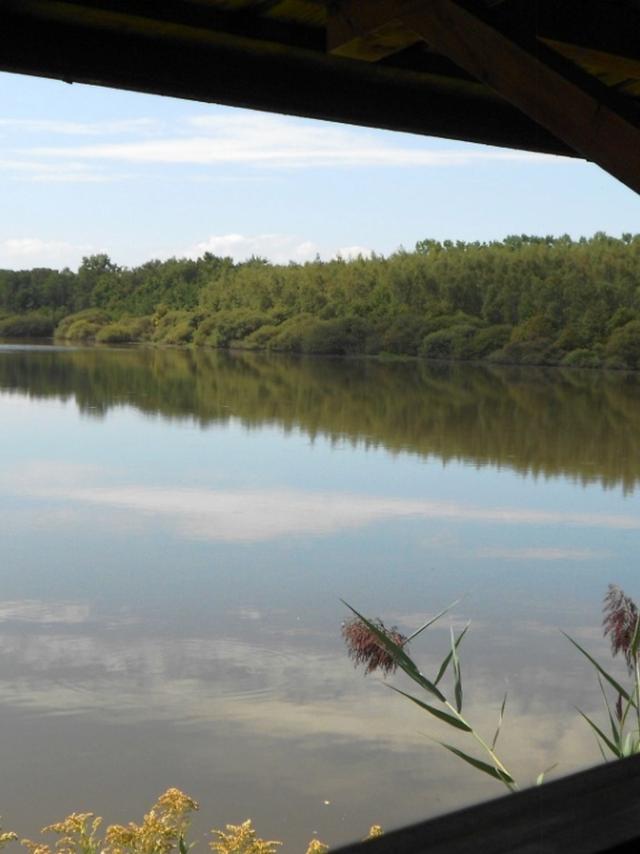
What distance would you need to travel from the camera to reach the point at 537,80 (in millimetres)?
1686

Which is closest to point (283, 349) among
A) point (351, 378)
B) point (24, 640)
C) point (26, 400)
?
point (351, 378)

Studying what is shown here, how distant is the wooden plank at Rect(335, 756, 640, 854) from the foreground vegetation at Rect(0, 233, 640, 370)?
27.7 meters

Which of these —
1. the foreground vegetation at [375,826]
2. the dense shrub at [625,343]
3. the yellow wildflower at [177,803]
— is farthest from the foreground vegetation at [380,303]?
the yellow wildflower at [177,803]

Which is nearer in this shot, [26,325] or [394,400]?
[394,400]

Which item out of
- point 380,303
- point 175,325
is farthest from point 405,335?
point 175,325

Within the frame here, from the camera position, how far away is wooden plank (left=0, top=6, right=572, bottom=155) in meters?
1.95

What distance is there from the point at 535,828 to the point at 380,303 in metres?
31.1

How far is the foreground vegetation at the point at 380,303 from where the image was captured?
28.8 metres

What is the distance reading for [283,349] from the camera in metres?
34.9

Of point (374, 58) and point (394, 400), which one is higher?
point (374, 58)

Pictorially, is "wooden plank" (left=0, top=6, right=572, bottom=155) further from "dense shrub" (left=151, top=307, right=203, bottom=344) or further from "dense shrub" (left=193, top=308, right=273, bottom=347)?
Answer: "dense shrub" (left=151, top=307, right=203, bottom=344)

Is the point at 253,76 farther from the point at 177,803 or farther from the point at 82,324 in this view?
the point at 82,324

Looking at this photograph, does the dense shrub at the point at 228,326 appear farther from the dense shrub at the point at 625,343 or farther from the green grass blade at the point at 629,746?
the green grass blade at the point at 629,746

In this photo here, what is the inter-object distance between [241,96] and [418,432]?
18991 millimetres
